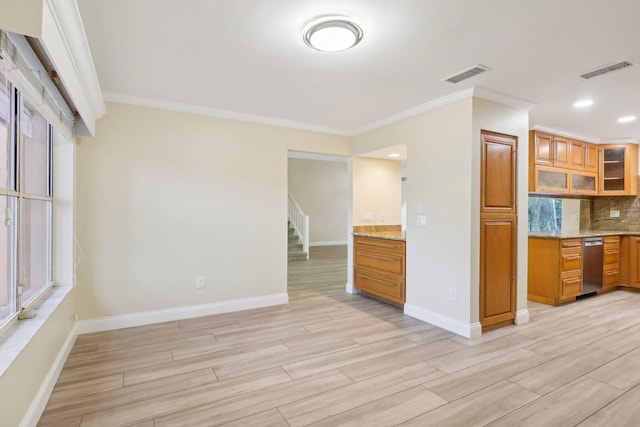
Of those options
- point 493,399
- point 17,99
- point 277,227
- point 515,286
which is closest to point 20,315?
point 17,99

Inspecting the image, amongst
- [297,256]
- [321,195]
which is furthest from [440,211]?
[321,195]

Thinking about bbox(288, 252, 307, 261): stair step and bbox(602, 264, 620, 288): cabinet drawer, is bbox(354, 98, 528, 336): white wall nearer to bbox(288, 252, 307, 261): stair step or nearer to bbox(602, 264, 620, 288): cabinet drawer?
bbox(602, 264, 620, 288): cabinet drawer

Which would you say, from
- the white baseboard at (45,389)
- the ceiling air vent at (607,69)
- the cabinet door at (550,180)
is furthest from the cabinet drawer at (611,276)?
the white baseboard at (45,389)

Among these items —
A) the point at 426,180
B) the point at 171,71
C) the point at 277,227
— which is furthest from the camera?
the point at 277,227

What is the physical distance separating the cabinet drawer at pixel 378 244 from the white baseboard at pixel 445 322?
2.24 ft

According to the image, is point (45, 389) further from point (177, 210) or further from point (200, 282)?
point (177, 210)

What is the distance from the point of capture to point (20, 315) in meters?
1.97

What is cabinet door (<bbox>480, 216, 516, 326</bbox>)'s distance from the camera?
321 cm

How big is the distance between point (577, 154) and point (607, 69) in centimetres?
285

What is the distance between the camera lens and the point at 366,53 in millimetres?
2361

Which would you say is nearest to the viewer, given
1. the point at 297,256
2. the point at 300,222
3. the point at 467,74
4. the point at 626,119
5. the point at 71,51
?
the point at 71,51

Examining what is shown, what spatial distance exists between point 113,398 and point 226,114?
2.91 metres

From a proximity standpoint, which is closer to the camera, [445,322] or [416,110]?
[445,322]

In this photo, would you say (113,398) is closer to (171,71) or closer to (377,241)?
(171,71)
